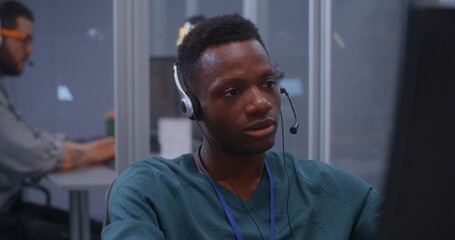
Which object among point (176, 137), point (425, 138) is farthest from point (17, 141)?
point (425, 138)

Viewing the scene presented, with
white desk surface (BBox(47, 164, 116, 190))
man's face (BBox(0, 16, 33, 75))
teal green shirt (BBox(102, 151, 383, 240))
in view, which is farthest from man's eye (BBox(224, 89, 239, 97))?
man's face (BBox(0, 16, 33, 75))

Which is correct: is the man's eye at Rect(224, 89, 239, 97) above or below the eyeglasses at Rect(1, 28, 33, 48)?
below

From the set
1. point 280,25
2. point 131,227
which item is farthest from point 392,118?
point 280,25

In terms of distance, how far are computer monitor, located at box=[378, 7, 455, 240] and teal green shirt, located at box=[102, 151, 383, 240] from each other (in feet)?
1.81

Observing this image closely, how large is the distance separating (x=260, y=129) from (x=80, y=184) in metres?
1.63

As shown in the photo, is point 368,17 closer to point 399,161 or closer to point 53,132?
point 53,132

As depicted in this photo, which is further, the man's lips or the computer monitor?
the man's lips

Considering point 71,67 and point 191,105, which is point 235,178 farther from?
point 71,67

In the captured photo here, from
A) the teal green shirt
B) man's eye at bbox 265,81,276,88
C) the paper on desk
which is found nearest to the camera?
the teal green shirt

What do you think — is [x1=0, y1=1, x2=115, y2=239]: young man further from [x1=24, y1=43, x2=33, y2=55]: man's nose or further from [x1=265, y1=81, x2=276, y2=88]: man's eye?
[x1=265, y1=81, x2=276, y2=88]: man's eye

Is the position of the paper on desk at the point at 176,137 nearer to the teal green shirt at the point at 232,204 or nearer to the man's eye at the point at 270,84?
the teal green shirt at the point at 232,204

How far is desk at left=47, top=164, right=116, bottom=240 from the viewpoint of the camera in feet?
7.75

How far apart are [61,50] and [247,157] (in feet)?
5.76

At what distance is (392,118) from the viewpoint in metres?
0.34
